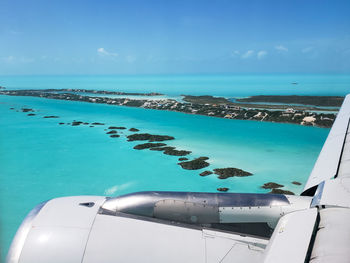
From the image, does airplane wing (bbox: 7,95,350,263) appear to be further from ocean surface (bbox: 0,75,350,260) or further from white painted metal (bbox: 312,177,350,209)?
ocean surface (bbox: 0,75,350,260)

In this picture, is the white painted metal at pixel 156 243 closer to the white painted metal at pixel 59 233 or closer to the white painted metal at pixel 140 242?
the white painted metal at pixel 140 242

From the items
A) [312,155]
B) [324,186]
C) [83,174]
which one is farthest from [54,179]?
[312,155]

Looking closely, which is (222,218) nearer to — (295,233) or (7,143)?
(295,233)

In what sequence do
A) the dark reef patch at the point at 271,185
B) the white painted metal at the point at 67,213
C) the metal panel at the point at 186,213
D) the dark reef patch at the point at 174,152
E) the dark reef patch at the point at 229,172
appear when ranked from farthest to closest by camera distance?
1. the dark reef patch at the point at 174,152
2. the dark reef patch at the point at 229,172
3. the dark reef patch at the point at 271,185
4. the metal panel at the point at 186,213
5. the white painted metal at the point at 67,213

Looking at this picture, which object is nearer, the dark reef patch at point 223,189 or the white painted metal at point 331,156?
the white painted metal at point 331,156

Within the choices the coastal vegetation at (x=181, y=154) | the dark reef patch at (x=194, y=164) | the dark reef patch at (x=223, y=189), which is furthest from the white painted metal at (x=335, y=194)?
the dark reef patch at (x=194, y=164)

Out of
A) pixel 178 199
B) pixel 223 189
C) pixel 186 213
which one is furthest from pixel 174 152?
pixel 186 213
